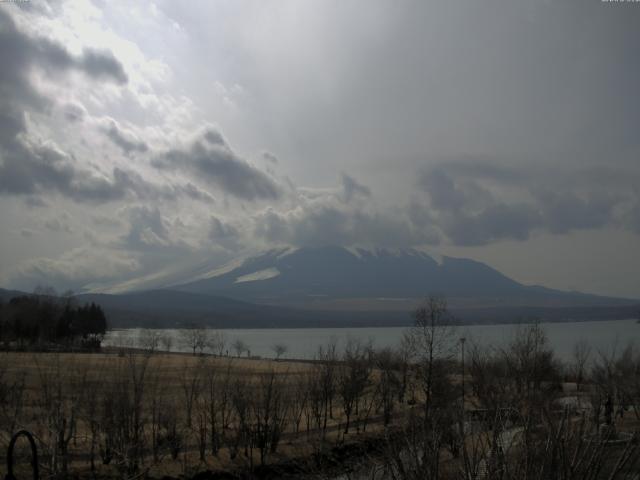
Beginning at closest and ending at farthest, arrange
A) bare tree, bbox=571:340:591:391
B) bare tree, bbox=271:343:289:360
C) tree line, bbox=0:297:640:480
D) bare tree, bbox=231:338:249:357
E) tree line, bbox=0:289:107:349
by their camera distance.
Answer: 1. tree line, bbox=0:297:640:480
2. bare tree, bbox=571:340:591:391
3. tree line, bbox=0:289:107:349
4. bare tree, bbox=271:343:289:360
5. bare tree, bbox=231:338:249:357

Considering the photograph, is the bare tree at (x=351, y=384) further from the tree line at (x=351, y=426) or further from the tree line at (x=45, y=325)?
the tree line at (x=45, y=325)

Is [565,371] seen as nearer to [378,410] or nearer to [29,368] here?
[378,410]

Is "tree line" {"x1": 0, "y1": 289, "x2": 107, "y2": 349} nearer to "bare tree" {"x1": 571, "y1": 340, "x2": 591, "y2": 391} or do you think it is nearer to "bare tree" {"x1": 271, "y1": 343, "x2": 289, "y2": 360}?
"bare tree" {"x1": 271, "y1": 343, "x2": 289, "y2": 360}

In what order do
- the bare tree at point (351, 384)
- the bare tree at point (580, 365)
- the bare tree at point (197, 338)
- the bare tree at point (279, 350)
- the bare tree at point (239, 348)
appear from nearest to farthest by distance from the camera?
the bare tree at point (351, 384), the bare tree at point (580, 365), the bare tree at point (279, 350), the bare tree at point (239, 348), the bare tree at point (197, 338)

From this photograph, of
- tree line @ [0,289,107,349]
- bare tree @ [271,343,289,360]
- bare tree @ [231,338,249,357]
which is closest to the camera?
tree line @ [0,289,107,349]

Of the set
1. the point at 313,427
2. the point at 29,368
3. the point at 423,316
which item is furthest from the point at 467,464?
the point at 29,368

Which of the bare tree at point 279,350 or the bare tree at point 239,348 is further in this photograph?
the bare tree at point 239,348

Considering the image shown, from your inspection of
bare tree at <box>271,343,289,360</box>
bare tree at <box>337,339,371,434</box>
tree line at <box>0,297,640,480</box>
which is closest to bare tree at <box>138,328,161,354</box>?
bare tree at <box>271,343,289,360</box>

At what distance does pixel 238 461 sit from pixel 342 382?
1434cm

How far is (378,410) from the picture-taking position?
47.2 metres

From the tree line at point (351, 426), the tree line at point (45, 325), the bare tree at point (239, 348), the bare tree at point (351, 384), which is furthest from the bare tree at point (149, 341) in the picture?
the tree line at point (351, 426)

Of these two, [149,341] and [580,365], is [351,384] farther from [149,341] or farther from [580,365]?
[149,341]

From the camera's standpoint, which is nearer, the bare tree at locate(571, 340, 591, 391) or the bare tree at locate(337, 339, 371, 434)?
the bare tree at locate(337, 339, 371, 434)

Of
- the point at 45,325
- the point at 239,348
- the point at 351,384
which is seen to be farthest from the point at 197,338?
the point at 351,384
